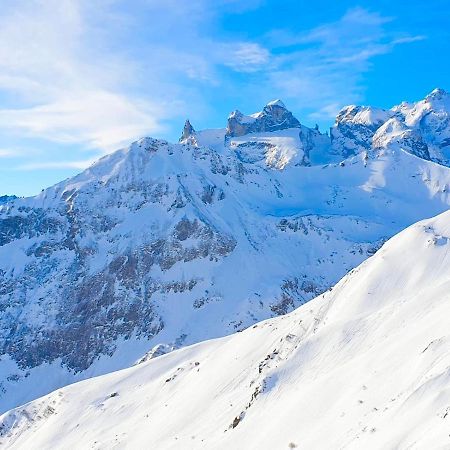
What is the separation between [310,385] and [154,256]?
108160mm

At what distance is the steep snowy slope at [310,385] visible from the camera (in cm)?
2669

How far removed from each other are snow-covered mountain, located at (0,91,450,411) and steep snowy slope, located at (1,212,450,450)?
2079 inches

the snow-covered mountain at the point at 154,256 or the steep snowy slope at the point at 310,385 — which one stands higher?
the snow-covered mountain at the point at 154,256

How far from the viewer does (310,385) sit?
35219mm

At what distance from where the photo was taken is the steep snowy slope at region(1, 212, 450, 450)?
87.6ft

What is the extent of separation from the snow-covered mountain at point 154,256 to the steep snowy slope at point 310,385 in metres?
52.8

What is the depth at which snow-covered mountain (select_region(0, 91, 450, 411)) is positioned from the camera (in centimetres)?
12219

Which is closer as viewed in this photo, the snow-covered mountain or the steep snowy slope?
the steep snowy slope

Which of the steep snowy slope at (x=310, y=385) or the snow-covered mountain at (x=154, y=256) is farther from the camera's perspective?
the snow-covered mountain at (x=154, y=256)

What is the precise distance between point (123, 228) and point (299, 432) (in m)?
126

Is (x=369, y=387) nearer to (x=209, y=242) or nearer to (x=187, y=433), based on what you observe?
(x=187, y=433)

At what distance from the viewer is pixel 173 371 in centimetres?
5706

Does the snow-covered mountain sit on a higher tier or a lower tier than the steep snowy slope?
higher

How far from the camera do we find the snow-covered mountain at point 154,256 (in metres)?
122
